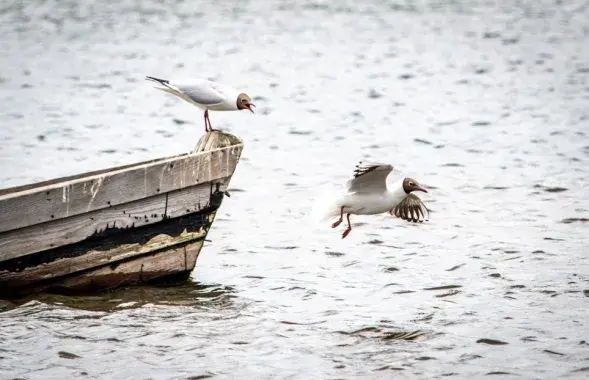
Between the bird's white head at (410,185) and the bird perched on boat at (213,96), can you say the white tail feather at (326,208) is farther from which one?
the bird perched on boat at (213,96)

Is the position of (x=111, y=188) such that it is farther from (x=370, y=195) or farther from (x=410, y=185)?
(x=410, y=185)

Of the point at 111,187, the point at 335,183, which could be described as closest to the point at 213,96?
the point at 111,187

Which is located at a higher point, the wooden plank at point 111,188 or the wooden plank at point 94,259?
the wooden plank at point 111,188

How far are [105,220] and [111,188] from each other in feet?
0.93

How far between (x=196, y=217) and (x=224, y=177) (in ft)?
1.45

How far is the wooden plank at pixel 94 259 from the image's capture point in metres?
8.63

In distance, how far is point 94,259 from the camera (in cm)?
897

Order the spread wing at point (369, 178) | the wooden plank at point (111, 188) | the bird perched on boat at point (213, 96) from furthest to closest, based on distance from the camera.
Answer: the bird perched on boat at point (213, 96) < the spread wing at point (369, 178) < the wooden plank at point (111, 188)

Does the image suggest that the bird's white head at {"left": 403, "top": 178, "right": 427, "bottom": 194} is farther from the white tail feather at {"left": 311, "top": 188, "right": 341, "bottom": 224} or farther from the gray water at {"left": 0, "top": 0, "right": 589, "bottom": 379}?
the gray water at {"left": 0, "top": 0, "right": 589, "bottom": 379}

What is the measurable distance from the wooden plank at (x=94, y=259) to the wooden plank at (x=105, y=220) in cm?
19

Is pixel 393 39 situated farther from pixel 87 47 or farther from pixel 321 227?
pixel 321 227

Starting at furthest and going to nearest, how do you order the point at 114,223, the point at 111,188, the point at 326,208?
the point at 326,208 < the point at 114,223 < the point at 111,188

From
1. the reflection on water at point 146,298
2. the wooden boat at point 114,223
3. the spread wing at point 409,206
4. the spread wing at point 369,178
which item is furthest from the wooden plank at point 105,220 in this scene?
the spread wing at point 409,206

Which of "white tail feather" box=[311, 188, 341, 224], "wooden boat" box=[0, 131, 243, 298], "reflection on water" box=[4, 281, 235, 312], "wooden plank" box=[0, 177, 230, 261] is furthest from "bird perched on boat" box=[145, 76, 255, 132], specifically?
"reflection on water" box=[4, 281, 235, 312]
